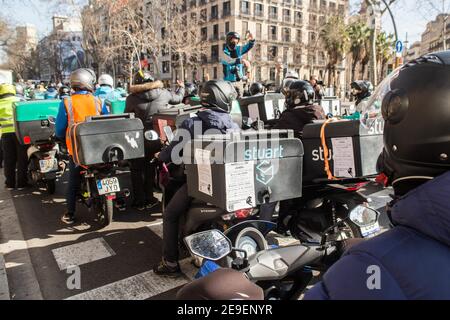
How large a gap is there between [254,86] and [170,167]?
4.61 m

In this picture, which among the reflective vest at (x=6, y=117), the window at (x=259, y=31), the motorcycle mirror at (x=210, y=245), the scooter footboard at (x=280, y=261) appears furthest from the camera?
the window at (x=259, y=31)

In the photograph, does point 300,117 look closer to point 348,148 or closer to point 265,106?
point 348,148

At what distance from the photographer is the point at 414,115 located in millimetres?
1343

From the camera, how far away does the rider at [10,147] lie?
22.5ft

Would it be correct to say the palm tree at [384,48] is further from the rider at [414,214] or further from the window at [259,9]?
the rider at [414,214]

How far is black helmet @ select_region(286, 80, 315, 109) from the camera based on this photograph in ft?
14.6

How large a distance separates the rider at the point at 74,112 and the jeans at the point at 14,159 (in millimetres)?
2247

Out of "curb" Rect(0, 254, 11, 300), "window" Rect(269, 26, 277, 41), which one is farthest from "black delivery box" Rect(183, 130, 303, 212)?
"window" Rect(269, 26, 277, 41)

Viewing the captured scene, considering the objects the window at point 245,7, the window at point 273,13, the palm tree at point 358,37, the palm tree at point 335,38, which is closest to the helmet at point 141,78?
the palm tree at point 335,38

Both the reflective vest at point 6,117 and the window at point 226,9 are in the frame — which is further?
the window at point 226,9

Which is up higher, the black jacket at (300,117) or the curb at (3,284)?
the black jacket at (300,117)

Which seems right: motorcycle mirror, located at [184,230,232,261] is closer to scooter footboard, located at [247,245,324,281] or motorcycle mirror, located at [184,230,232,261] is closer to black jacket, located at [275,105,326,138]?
scooter footboard, located at [247,245,324,281]
